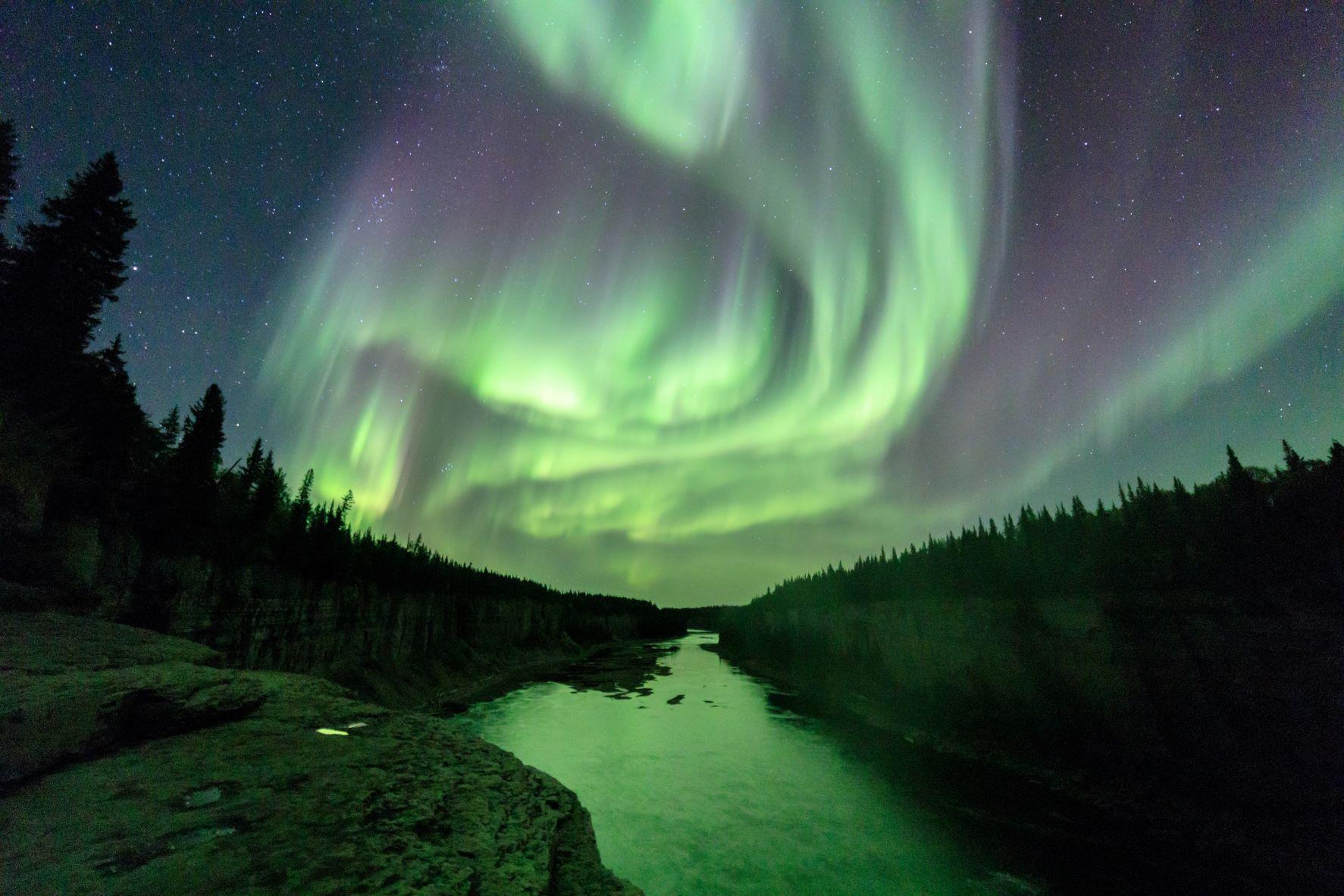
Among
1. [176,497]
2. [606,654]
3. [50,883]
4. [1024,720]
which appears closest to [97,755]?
[50,883]

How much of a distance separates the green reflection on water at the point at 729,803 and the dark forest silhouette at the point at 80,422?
27065 mm

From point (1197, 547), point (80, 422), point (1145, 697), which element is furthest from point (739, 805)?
point (80, 422)

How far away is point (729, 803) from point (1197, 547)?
1459 inches

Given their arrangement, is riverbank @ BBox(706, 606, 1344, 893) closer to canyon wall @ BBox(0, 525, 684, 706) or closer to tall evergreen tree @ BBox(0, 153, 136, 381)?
A: canyon wall @ BBox(0, 525, 684, 706)

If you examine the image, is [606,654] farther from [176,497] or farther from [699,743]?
[176,497]

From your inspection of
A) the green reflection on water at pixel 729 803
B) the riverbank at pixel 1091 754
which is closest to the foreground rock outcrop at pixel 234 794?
the green reflection on water at pixel 729 803

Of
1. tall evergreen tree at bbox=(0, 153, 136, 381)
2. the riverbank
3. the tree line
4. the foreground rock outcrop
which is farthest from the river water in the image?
tall evergreen tree at bbox=(0, 153, 136, 381)

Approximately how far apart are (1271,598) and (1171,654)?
6.15m

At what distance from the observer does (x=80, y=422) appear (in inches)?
1160

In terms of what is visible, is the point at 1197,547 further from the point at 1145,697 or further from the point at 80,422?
the point at 80,422

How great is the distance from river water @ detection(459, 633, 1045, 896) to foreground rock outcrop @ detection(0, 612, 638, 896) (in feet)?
44.5

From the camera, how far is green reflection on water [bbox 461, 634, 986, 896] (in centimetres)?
2247

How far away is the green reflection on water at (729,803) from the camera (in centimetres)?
2247

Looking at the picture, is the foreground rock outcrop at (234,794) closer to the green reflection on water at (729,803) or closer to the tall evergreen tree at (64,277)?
the green reflection on water at (729,803)
